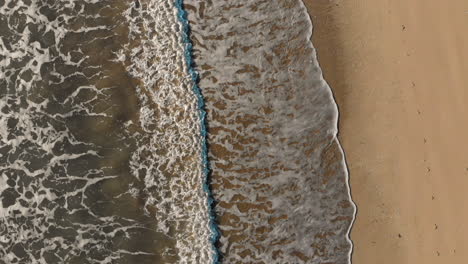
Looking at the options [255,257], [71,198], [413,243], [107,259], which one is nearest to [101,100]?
[71,198]

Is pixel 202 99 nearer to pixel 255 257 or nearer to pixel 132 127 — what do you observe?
pixel 132 127

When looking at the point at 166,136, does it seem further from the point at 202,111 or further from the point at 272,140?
the point at 272,140

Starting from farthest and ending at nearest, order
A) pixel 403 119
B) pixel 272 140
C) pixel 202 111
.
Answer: pixel 202 111 < pixel 272 140 < pixel 403 119

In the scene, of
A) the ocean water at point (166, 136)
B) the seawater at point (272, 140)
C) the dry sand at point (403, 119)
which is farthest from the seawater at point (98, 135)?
the dry sand at point (403, 119)

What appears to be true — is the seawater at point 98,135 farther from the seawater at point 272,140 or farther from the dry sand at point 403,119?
the dry sand at point 403,119

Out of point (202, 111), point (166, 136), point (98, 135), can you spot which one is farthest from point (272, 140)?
point (98, 135)

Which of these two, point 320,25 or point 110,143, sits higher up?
point 320,25
